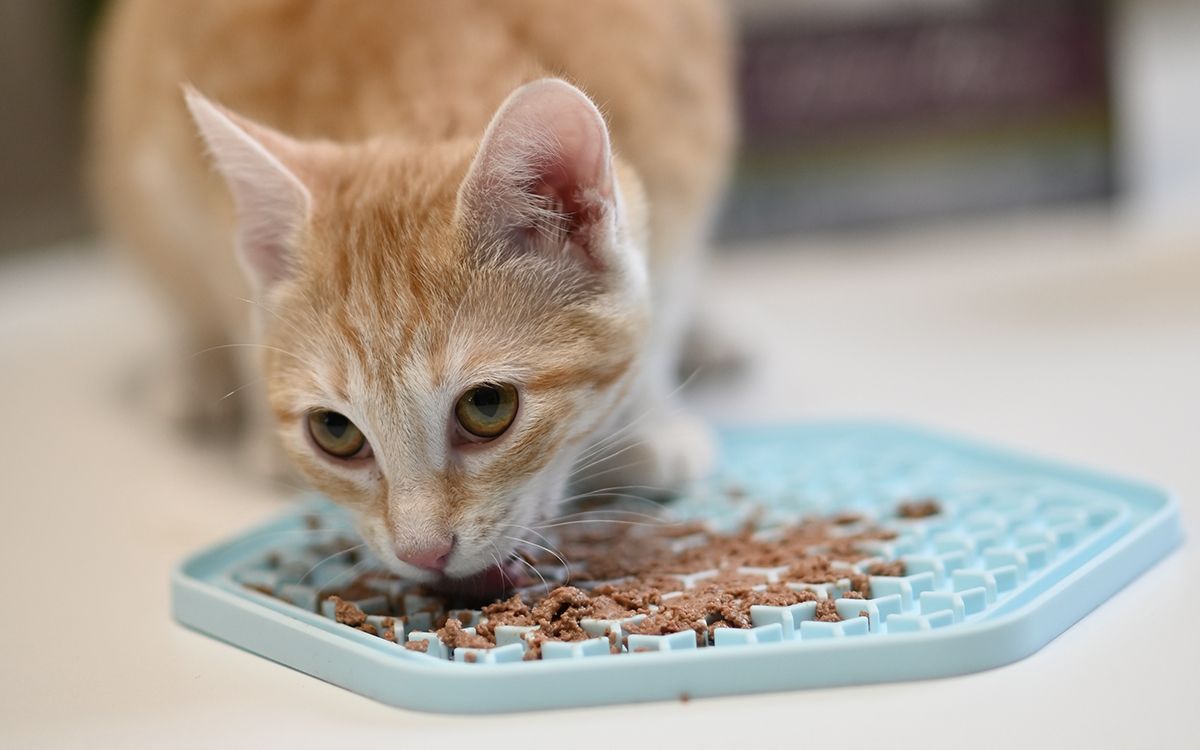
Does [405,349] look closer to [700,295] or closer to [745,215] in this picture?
[700,295]

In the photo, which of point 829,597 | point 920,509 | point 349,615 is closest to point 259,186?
point 349,615

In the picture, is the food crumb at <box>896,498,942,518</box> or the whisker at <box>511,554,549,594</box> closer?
the whisker at <box>511,554,549,594</box>

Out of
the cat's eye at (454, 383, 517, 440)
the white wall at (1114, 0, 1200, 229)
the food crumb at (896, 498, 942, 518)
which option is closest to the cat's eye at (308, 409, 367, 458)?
the cat's eye at (454, 383, 517, 440)

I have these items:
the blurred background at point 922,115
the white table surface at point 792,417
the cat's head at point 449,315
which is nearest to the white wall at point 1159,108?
the blurred background at point 922,115

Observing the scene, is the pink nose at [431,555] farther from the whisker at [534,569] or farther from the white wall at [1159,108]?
the white wall at [1159,108]

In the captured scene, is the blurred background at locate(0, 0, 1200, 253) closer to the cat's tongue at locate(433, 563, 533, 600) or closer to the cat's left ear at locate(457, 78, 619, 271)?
the cat's left ear at locate(457, 78, 619, 271)

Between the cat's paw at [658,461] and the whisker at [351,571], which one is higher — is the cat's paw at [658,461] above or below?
above

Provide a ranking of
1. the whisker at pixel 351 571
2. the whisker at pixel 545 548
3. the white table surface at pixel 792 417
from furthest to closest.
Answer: the whisker at pixel 351 571, the whisker at pixel 545 548, the white table surface at pixel 792 417
